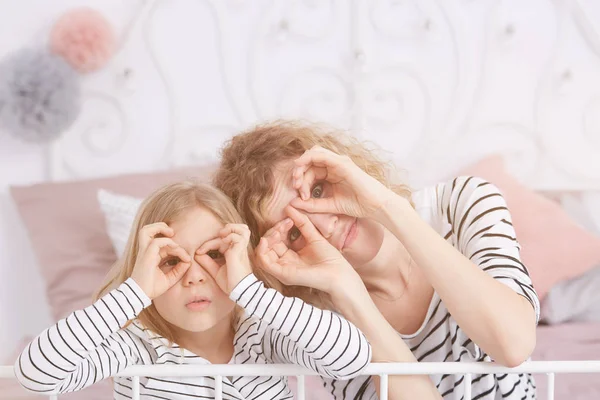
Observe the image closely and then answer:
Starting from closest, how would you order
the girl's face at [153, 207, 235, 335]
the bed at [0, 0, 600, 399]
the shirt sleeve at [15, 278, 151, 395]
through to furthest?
the shirt sleeve at [15, 278, 151, 395], the girl's face at [153, 207, 235, 335], the bed at [0, 0, 600, 399]

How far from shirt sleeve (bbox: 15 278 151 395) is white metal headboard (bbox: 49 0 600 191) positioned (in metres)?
1.44

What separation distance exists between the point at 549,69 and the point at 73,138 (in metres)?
1.53

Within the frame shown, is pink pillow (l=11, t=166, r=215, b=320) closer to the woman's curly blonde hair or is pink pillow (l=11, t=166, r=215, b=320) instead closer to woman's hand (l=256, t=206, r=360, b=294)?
the woman's curly blonde hair

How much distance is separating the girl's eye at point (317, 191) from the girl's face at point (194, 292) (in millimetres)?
174

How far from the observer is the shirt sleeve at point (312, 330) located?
3.38ft

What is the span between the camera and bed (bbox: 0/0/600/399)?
2.43m

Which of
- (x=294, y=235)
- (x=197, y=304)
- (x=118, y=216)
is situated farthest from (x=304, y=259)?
(x=118, y=216)

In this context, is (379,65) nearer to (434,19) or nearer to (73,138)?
(434,19)

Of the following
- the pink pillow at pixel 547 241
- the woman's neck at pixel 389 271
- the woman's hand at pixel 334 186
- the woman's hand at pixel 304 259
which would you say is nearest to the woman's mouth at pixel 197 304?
the woman's hand at pixel 304 259

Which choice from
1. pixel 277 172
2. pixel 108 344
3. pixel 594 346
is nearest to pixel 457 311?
pixel 277 172

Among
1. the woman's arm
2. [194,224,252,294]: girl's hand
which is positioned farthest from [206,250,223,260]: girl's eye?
the woman's arm

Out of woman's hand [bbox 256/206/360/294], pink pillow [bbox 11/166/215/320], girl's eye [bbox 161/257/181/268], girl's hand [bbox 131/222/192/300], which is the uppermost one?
girl's hand [bbox 131/222/192/300]

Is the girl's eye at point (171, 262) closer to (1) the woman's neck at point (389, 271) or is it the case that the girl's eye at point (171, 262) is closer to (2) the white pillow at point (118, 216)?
(1) the woman's neck at point (389, 271)

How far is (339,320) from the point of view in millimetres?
1062
